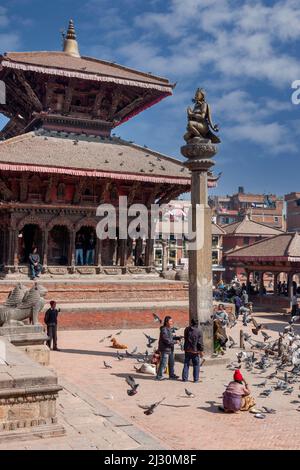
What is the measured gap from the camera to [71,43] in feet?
108

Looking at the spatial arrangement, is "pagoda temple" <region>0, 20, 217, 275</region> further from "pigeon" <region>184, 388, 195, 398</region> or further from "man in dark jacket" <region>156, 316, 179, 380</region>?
"pigeon" <region>184, 388, 195, 398</region>

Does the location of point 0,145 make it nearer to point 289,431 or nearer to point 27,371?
point 27,371

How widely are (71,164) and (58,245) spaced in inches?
190

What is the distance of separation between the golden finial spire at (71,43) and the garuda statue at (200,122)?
64.8 ft

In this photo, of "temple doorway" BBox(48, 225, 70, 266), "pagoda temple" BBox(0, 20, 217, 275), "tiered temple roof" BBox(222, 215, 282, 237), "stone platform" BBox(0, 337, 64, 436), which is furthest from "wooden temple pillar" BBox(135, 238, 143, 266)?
"tiered temple roof" BBox(222, 215, 282, 237)

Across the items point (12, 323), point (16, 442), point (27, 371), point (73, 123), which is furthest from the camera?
point (73, 123)

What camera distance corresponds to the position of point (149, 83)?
29.4 m

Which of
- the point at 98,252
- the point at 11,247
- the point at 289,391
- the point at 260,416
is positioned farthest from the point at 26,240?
the point at 260,416

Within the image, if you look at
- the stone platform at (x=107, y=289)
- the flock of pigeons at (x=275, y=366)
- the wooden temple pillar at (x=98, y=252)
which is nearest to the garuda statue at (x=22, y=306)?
the flock of pigeons at (x=275, y=366)

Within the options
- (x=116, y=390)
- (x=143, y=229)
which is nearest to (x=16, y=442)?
(x=116, y=390)

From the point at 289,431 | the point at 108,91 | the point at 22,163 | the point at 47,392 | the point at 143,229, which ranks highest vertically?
the point at 108,91

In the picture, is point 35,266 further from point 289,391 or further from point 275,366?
point 289,391

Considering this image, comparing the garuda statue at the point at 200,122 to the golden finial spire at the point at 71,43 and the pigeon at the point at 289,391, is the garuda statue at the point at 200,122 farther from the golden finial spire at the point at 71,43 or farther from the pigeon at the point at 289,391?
the golden finial spire at the point at 71,43
